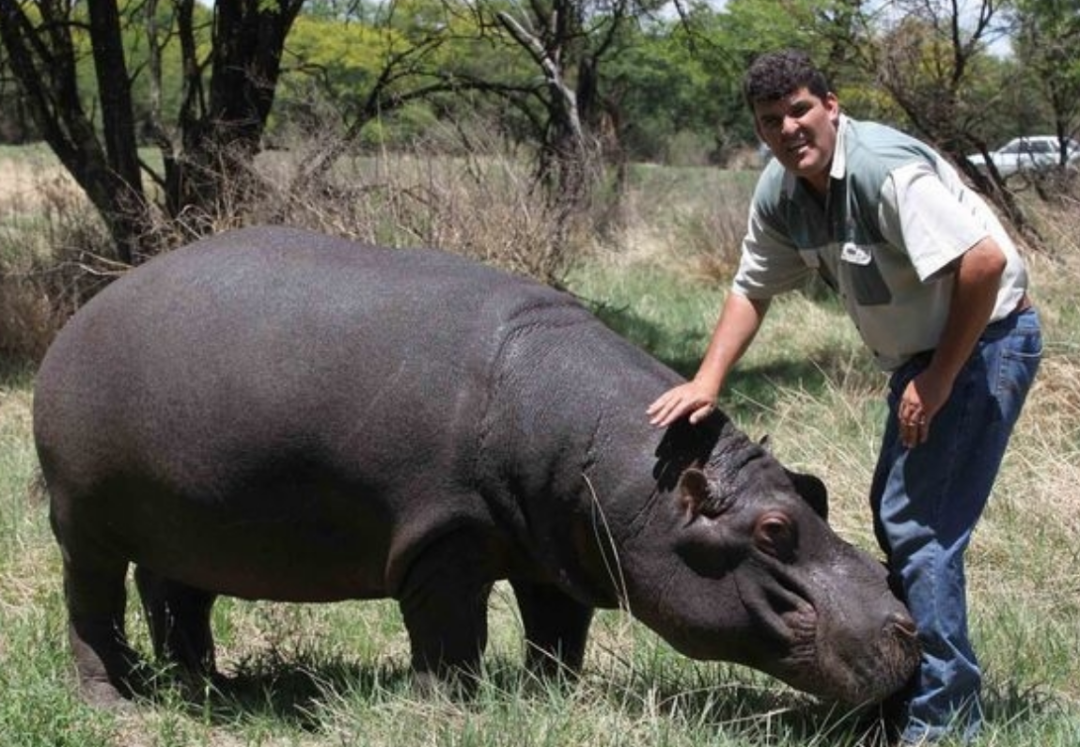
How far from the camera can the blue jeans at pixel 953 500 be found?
420 cm

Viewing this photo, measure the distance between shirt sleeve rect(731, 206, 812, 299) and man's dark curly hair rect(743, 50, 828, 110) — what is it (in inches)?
20.0

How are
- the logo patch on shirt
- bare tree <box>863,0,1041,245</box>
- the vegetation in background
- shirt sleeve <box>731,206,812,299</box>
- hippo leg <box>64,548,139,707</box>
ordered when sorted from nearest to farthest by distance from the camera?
the logo patch on shirt, shirt sleeve <box>731,206,812,299</box>, hippo leg <box>64,548,139,707</box>, the vegetation in background, bare tree <box>863,0,1041,245</box>

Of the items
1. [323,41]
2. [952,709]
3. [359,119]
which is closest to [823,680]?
[952,709]

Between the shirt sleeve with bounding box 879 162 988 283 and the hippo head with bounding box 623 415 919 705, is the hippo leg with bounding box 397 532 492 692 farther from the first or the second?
the shirt sleeve with bounding box 879 162 988 283

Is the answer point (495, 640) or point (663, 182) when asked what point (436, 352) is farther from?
point (663, 182)

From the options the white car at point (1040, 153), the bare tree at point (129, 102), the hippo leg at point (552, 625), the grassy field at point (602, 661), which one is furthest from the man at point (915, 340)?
the white car at point (1040, 153)

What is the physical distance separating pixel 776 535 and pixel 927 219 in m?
0.88

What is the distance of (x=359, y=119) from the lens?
36.5ft

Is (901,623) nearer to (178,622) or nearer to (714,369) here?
(714,369)

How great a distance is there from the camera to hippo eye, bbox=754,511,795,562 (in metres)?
4.09

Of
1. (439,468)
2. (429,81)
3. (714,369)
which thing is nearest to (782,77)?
(714,369)

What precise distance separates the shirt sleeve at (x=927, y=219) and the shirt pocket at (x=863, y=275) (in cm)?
16

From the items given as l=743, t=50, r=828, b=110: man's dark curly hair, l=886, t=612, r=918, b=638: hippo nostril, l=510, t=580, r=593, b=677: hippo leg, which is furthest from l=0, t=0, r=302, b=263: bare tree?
l=886, t=612, r=918, b=638: hippo nostril

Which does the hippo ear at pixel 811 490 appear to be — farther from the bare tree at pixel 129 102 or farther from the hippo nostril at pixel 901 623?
the bare tree at pixel 129 102
